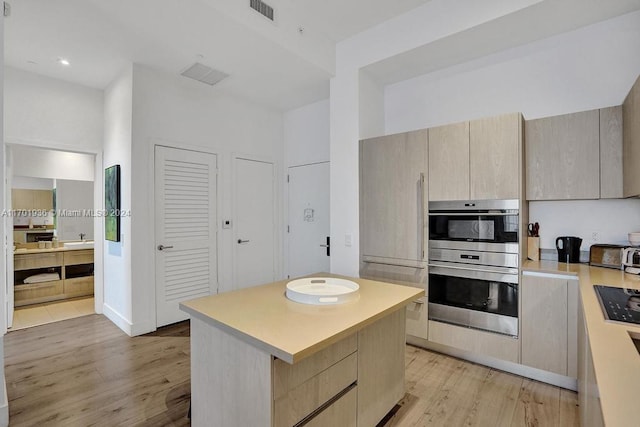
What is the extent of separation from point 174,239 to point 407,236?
8.53 feet

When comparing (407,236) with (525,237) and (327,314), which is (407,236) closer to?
(525,237)

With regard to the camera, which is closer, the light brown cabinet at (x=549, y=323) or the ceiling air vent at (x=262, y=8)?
the light brown cabinet at (x=549, y=323)

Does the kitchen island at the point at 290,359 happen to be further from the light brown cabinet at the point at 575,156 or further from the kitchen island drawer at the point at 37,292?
the kitchen island drawer at the point at 37,292

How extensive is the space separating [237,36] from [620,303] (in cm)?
314

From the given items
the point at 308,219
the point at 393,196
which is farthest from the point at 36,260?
the point at 393,196

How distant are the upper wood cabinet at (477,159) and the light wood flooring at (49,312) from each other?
4.57 m

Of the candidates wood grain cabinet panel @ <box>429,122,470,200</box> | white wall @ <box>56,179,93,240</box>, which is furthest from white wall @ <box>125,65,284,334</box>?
wood grain cabinet panel @ <box>429,122,470,200</box>

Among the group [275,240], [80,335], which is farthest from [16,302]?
[275,240]

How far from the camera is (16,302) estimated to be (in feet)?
14.0

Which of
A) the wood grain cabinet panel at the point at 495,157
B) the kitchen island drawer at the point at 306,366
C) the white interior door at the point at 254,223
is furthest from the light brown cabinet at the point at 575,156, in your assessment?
the white interior door at the point at 254,223

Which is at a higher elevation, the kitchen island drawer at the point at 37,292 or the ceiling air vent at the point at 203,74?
the ceiling air vent at the point at 203,74

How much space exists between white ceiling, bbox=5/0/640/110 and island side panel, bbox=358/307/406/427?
Result: 2489mm

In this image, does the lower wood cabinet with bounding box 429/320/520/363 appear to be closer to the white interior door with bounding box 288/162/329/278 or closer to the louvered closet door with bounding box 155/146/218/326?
the white interior door with bounding box 288/162/329/278

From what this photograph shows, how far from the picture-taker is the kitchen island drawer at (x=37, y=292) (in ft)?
14.0
